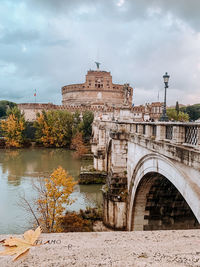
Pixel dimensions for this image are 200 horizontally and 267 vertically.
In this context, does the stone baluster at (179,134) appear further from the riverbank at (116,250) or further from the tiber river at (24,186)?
the tiber river at (24,186)

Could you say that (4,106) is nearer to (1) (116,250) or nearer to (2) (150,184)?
(2) (150,184)

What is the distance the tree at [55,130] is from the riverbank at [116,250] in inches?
1507

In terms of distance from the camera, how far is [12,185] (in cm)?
1881

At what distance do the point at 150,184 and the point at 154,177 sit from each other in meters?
0.75

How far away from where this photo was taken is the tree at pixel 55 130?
4003 centimetres

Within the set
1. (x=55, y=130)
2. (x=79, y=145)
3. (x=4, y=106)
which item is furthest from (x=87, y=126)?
(x=4, y=106)

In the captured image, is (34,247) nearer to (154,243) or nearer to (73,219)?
(154,243)

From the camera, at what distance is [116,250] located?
1.48 meters

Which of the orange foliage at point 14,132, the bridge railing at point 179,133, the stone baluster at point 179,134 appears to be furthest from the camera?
the orange foliage at point 14,132

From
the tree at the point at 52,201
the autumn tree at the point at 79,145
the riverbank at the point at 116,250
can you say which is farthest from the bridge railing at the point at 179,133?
the autumn tree at the point at 79,145

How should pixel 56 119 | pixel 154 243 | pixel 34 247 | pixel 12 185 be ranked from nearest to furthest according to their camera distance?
1. pixel 34 247
2. pixel 154 243
3. pixel 12 185
4. pixel 56 119

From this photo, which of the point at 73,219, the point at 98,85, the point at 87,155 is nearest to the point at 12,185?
the point at 73,219

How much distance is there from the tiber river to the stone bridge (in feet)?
12.2

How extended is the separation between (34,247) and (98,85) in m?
67.2
